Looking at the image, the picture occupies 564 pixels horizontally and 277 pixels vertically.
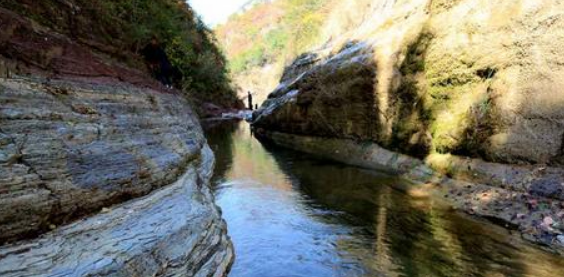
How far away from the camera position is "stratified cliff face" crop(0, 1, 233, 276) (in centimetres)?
372

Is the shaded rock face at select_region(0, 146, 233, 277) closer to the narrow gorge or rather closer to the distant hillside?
the narrow gorge

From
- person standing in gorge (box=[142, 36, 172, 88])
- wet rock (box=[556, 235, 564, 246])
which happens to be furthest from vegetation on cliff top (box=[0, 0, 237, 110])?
wet rock (box=[556, 235, 564, 246])

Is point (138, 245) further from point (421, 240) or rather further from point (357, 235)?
point (421, 240)

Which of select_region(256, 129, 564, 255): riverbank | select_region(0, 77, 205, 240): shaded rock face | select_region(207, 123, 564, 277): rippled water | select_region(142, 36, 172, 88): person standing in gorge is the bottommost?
select_region(207, 123, 564, 277): rippled water

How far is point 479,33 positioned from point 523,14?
125 centimetres

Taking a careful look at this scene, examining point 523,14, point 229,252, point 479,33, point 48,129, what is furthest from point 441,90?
point 48,129

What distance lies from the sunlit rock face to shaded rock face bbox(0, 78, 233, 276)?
6.74 metres

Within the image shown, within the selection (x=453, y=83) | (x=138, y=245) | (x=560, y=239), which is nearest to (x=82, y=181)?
(x=138, y=245)

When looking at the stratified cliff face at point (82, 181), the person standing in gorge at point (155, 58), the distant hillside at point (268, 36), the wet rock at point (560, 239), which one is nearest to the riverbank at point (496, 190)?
the wet rock at point (560, 239)

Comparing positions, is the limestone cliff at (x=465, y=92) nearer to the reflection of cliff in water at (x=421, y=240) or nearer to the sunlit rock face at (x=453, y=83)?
the sunlit rock face at (x=453, y=83)

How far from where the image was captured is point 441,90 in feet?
38.5

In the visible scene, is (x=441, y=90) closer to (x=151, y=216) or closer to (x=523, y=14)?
(x=523, y=14)

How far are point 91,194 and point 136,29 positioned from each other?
11607mm

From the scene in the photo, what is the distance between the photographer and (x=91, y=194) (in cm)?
455
